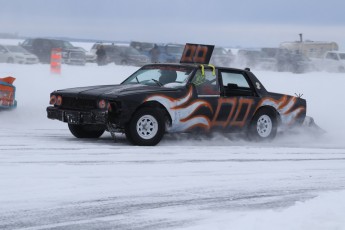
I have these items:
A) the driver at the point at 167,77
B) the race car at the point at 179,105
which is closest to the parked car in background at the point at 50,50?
the race car at the point at 179,105

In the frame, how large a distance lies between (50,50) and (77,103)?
28.5m

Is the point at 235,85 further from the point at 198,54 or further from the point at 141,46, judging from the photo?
the point at 141,46

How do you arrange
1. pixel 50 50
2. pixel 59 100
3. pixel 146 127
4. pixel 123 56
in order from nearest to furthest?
pixel 146 127 → pixel 59 100 → pixel 50 50 → pixel 123 56

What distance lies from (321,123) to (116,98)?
6981 mm

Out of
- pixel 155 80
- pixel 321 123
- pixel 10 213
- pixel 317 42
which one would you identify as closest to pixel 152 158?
pixel 155 80

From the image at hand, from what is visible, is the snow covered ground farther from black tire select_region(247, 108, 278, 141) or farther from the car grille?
the car grille

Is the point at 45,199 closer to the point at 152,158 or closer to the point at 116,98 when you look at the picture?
the point at 152,158

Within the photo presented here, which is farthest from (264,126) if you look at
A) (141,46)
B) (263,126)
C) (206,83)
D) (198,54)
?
(141,46)

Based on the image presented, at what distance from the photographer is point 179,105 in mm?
11133

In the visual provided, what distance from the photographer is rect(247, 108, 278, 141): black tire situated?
12.2m

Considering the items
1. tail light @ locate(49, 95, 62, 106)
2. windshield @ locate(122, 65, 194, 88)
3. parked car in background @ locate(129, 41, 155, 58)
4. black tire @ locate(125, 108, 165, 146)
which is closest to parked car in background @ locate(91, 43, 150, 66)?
parked car in background @ locate(129, 41, 155, 58)

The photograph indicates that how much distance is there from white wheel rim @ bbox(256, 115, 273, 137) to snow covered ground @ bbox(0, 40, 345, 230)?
25 centimetres

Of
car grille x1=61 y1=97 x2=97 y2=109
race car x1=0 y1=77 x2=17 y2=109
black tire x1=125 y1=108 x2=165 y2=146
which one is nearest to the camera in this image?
black tire x1=125 y1=108 x2=165 y2=146

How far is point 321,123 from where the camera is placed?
16.1 meters
